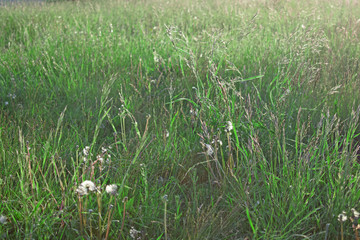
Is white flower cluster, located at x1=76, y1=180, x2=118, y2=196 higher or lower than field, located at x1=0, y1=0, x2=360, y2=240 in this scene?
higher

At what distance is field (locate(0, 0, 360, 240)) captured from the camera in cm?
142

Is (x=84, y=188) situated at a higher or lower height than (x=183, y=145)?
higher

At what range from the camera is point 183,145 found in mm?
2049

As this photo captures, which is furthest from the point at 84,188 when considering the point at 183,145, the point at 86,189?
the point at 183,145

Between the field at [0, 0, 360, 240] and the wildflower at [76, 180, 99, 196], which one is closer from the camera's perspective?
the wildflower at [76, 180, 99, 196]

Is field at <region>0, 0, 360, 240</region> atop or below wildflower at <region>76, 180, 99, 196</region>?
below

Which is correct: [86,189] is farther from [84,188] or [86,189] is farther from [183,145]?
[183,145]

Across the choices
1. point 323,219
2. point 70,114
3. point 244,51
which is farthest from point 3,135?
A: point 244,51

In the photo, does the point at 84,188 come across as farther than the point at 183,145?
No

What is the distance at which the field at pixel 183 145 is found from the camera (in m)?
1.42

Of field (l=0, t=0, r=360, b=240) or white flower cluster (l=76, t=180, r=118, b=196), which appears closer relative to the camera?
white flower cluster (l=76, t=180, r=118, b=196)

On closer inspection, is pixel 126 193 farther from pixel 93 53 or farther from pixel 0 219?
pixel 93 53

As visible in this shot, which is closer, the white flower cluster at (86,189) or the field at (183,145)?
the white flower cluster at (86,189)

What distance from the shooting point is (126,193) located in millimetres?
1588
